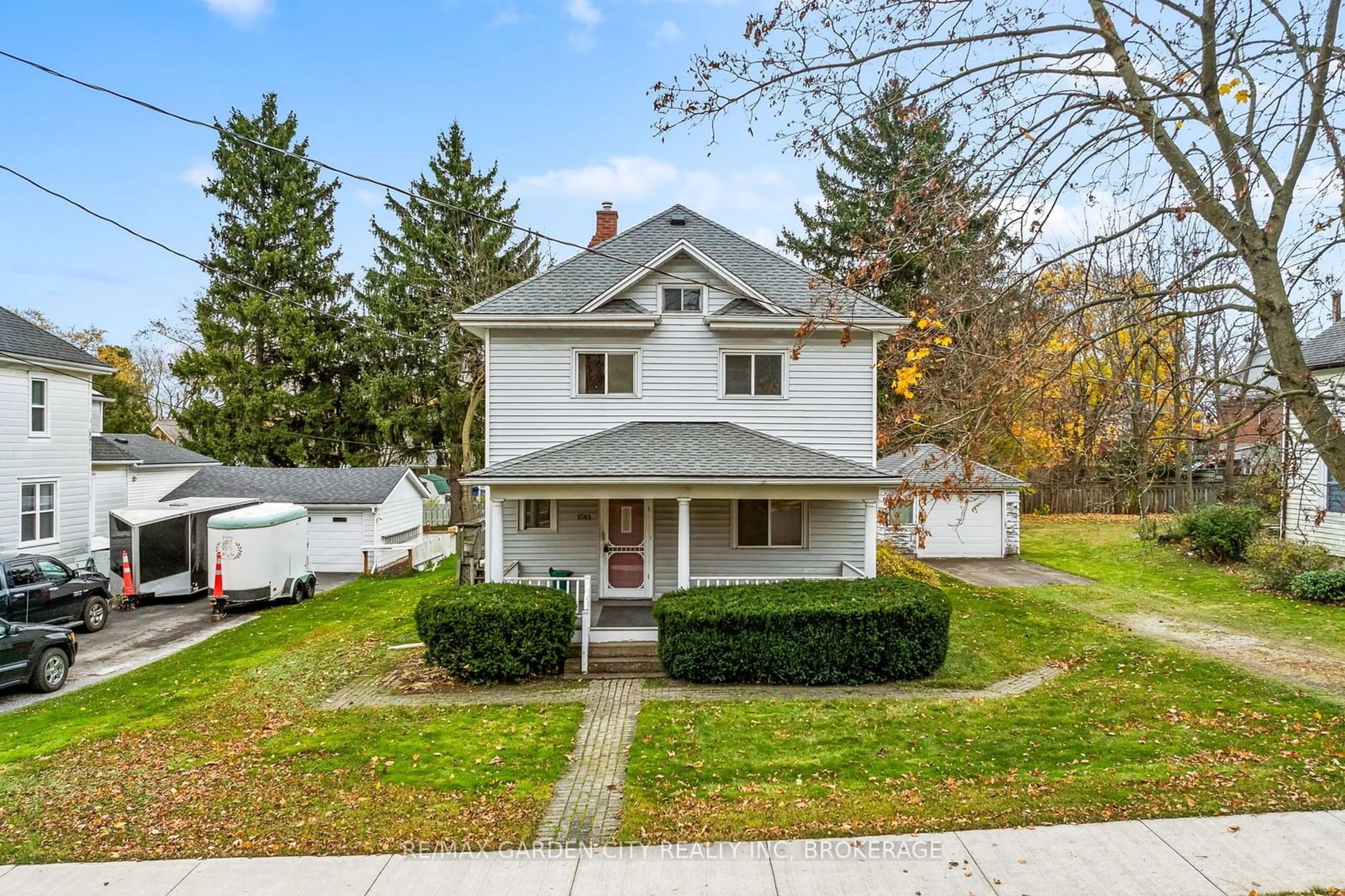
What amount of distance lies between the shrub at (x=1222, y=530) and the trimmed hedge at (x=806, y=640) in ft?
46.5

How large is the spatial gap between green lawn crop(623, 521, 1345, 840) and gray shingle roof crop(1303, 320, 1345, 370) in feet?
37.8

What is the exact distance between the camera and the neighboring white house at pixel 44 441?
16.9 meters

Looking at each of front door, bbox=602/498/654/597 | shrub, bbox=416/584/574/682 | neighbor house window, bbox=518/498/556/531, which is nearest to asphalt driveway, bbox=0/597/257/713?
shrub, bbox=416/584/574/682

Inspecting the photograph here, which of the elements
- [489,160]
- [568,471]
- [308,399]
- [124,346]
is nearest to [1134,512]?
[568,471]

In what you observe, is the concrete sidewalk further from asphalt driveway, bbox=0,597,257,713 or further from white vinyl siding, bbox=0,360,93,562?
white vinyl siding, bbox=0,360,93,562

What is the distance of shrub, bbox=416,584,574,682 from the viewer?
10.4 metres

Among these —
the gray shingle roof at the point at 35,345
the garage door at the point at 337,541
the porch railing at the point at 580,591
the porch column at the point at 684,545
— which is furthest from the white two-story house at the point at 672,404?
the gray shingle roof at the point at 35,345

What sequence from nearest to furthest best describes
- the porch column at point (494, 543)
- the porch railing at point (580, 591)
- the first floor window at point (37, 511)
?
the porch railing at point (580, 591) → the porch column at point (494, 543) → the first floor window at point (37, 511)

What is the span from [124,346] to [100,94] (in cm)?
4156

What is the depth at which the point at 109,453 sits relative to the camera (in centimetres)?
2112

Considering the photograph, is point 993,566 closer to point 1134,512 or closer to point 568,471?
point 568,471

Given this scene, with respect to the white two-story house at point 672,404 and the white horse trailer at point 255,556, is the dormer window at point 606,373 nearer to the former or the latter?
the white two-story house at point 672,404

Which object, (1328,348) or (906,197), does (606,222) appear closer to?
(906,197)

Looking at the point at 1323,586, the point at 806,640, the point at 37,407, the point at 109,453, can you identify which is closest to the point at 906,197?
the point at 806,640
